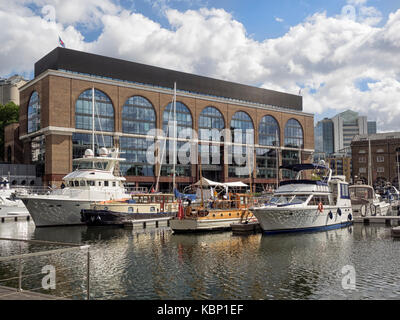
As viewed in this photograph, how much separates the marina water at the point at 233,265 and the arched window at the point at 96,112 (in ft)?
126

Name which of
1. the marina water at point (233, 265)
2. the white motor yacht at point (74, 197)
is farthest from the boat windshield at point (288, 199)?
the white motor yacht at point (74, 197)

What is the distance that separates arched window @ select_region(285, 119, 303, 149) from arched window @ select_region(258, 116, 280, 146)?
3772 millimetres

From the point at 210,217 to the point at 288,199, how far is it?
6.61m

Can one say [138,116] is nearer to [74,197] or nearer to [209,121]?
[209,121]

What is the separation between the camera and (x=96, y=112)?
68.4m

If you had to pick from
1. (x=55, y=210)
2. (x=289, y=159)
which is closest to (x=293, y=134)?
(x=289, y=159)

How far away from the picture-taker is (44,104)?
218 feet

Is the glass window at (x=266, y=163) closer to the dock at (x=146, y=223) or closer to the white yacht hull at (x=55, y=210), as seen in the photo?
the dock at (x=146, y=223)

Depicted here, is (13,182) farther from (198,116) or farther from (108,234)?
(108,234)

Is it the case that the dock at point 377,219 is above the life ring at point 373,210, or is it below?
below

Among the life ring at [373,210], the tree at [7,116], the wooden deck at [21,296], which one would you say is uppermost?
the tree at [7,116]

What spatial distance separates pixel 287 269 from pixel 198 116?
65.0 metres

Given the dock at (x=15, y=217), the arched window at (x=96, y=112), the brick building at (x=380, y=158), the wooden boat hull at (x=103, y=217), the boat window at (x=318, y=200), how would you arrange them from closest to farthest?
1. the boat window at (x=318, y=200)
2. the wooden boat hull at (x=103, y=217)
3. the dock at (x=15, y=217)
4. the arched window at (x=96, y=112)
5. the brick building at (x=380, y=158)

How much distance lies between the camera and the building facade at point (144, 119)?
66.2 m
